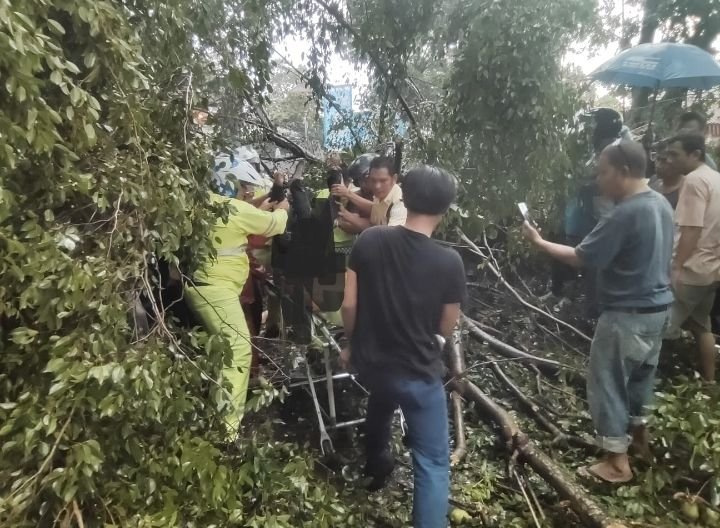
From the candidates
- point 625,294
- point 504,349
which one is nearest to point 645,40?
point 625,294

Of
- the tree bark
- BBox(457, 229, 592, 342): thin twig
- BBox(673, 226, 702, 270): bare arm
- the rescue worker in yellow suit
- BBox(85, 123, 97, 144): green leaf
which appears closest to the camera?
BBox(85, 123, 97, 144): green leaf

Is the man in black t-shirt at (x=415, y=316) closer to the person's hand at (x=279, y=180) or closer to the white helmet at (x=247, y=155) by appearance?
the person's hand at (x=279, y=180)

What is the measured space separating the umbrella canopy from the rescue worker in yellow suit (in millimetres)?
2251

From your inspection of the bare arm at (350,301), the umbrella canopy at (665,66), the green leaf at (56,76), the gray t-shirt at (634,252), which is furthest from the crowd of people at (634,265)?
the green leaf at (56,76)

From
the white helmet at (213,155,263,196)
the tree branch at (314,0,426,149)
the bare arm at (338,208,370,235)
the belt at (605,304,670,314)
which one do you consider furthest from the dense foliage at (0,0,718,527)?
the tree branch at (314,0,426,149)

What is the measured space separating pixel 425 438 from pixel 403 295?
1.88 ft

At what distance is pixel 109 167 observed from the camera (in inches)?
67.1

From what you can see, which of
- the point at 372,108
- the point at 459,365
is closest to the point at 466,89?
the point at 372,108

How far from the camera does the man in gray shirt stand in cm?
213

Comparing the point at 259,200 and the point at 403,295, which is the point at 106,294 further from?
the point at 259,200

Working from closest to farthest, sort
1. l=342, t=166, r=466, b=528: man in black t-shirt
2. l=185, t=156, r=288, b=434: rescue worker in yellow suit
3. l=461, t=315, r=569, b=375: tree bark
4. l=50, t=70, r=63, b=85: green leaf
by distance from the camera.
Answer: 1. l=50, t=70, r=63, b=85: green leaf
2. l=342, t=166, r=466, b=528: man in black t-shirt
3. l=185, t=156, r=288, b=434: rescue worker in yellow suit
4. l=461, t=315, r=569, b=375: tree bark

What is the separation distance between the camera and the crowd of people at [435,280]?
1.89m

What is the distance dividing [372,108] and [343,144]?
→ 335 mm

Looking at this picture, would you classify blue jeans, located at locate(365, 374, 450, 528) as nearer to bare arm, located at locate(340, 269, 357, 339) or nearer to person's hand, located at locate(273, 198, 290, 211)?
bare arm, located at locate(340, 269, 357, 339)
